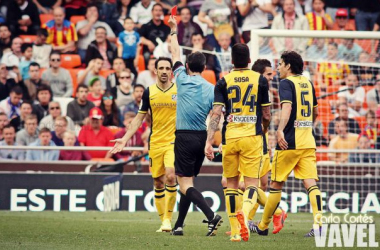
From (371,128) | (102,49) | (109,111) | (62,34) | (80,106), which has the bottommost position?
(371,128)

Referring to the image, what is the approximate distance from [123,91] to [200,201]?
9135mm

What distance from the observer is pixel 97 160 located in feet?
55.8

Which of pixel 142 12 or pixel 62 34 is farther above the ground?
pixel 142 12

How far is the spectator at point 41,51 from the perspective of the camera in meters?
20.6

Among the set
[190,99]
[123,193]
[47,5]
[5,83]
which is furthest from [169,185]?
[47,5]

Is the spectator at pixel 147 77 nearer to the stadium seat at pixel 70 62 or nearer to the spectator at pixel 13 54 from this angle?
the stadium seat at pixel 70 62

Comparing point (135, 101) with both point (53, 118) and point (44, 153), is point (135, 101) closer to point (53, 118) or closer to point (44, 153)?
point (53, 118)

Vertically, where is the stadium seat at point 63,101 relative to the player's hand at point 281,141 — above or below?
below

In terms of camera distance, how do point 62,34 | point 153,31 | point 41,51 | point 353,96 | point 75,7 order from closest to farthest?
point 353,96, point 41,51, point 153,31, point 62,34, point 75,7

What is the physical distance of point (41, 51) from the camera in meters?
20.6

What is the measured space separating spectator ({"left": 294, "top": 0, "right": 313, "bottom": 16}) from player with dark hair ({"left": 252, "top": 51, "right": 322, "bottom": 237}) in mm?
10968

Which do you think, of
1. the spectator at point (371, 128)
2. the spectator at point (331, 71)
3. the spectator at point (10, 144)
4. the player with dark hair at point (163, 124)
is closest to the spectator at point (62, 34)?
the spectator at point (10, 144)

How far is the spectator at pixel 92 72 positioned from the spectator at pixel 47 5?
101 inches

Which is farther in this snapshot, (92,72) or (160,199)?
(92,72)
